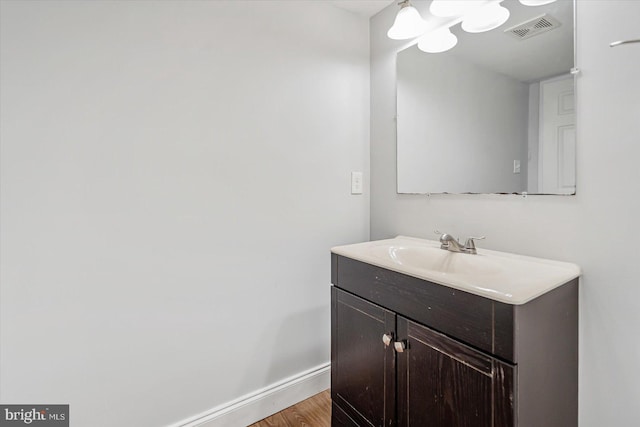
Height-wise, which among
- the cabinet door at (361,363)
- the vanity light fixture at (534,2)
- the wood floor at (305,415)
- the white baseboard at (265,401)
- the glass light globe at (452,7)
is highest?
the glass light globe at (452,7)

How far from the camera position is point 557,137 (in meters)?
1.12

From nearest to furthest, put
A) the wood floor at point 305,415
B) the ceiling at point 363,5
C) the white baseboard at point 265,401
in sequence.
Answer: the white baseboard at point 265,401, the wood floor at point 305,415, the ceiling at point 363,5

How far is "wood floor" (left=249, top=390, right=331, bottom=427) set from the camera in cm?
151

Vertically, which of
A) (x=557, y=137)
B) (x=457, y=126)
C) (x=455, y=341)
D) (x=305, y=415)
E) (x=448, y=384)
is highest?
(x=457, y=126)

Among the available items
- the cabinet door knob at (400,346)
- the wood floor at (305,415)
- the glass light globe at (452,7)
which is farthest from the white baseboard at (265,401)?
the glass light globe at (452,7)

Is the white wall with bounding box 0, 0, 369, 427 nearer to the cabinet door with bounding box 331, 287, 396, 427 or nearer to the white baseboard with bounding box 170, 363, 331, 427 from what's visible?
the white baseboard with bounding box 170, 363, 331, 427

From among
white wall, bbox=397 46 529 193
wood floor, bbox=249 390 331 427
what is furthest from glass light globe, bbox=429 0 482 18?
wood floor, bbox=249 390 331 427

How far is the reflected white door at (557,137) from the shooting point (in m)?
1.08

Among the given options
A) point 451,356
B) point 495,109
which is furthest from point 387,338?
point 495,109

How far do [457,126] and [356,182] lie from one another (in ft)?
2.09

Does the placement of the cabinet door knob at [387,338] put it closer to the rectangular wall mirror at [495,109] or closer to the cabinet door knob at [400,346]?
the cabinet door knob at [400,346]

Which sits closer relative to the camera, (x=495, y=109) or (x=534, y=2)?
(x=534, y=2)

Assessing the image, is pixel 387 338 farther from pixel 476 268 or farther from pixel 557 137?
pixel 557 137

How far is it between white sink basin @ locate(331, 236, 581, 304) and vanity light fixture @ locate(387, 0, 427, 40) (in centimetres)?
104
